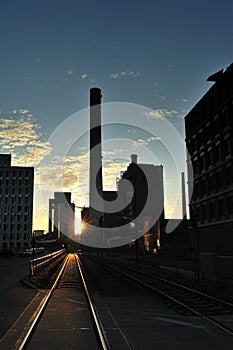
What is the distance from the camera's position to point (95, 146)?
96125mm

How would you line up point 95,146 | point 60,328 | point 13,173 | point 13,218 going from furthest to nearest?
point 13,173 < point 13,218 < point 95,146 < point 60,328

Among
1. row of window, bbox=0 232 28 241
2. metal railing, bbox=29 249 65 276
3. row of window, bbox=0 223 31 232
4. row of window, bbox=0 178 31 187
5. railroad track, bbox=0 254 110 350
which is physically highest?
row of window, bbox=0 178 31 187

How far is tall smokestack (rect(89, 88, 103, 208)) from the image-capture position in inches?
3787

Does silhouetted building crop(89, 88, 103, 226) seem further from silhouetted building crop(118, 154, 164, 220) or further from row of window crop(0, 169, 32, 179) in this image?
row of window crop(0, 169, 32, 179)

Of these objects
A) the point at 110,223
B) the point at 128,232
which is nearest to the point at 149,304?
the point at 128,232

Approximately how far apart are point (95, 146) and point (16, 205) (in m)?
65.0

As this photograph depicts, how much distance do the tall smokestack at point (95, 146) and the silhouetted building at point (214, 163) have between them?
37691 mm

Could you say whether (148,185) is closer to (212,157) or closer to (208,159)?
(208,159)

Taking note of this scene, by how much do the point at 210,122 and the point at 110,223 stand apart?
87.3 meters

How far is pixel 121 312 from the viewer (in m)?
12.2

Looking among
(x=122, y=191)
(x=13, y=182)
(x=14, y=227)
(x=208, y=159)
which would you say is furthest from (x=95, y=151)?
(x=14, y=227)

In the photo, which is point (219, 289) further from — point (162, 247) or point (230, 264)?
point (162, 247)

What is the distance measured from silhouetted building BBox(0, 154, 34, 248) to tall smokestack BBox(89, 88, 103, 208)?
2066 inches

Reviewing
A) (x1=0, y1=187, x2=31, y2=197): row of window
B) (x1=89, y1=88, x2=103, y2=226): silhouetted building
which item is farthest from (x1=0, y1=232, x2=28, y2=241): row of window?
(x1=89, y1=88, x2=103, y2=226): silhouetted building
